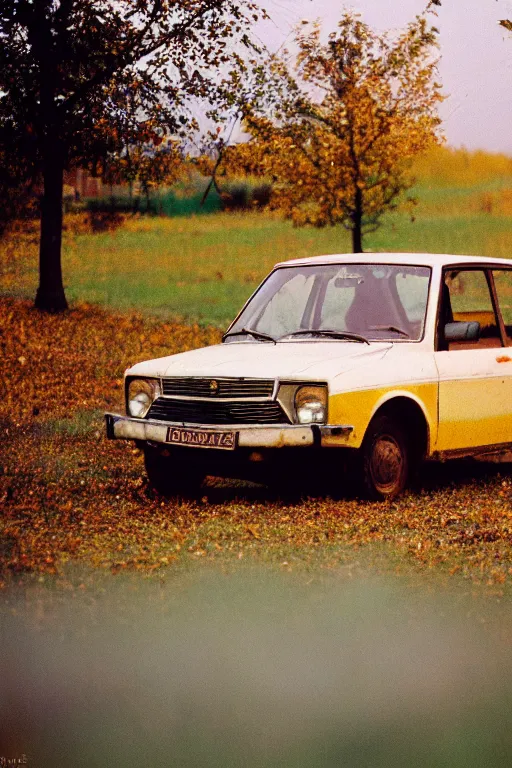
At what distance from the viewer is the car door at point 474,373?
1037 centimetres

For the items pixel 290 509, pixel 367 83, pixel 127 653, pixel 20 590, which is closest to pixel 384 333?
pixel 290 509

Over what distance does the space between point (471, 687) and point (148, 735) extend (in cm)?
145

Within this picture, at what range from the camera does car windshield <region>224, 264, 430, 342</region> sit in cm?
1038

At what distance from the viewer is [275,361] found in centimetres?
973

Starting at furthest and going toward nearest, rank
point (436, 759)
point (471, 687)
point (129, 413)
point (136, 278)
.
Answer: point (136, 278), point (129, 413), point (471, 687), point (436, 759)

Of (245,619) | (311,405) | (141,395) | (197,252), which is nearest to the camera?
(245,619)

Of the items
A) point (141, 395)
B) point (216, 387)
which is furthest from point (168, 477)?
point (216, 387)

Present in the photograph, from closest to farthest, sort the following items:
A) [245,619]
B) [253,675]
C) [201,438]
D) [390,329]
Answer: [253,675] → [245,619] → [201,438] → [390,329]

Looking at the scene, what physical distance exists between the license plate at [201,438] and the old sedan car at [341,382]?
0.03 feet

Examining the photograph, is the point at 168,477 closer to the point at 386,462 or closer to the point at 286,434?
the point at 286,434

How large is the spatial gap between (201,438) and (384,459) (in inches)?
55.5

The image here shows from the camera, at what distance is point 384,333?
1031 centimetres

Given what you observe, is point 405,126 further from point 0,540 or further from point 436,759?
point 436,759

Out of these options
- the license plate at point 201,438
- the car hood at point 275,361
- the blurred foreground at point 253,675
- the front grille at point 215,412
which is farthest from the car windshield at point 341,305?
the blurred foreground at point 253,675
